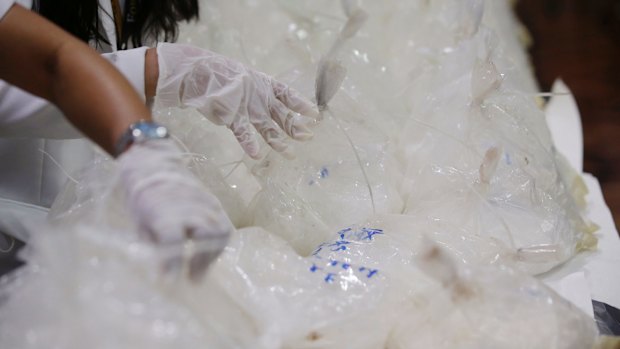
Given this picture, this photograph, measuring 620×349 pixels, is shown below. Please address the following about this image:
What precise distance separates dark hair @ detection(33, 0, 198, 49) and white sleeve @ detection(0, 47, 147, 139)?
25 cm

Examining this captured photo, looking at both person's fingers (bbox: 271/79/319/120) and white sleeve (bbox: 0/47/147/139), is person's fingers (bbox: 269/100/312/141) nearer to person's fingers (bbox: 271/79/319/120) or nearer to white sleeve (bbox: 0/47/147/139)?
person's fingers (bbox: 271/79/319/120)

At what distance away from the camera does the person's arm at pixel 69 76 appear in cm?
87

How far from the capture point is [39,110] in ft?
3.80

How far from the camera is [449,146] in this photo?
4.77ft

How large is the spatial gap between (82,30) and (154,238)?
2.82 ft

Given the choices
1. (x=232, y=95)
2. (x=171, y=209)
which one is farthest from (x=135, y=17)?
(x=171, y=209)

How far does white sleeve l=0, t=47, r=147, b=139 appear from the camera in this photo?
1.16m

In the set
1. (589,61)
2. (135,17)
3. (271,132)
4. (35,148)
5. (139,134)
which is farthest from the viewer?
(589,61)

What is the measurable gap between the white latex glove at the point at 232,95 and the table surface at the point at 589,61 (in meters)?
1.25

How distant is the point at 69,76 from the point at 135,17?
0.75 meters

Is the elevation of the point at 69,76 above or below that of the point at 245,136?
above

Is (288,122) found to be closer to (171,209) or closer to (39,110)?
(39,110)

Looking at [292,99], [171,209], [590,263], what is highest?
[171,209]

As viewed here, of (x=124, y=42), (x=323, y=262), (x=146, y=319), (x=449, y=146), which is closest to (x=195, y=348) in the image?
(x=146, y=319)
